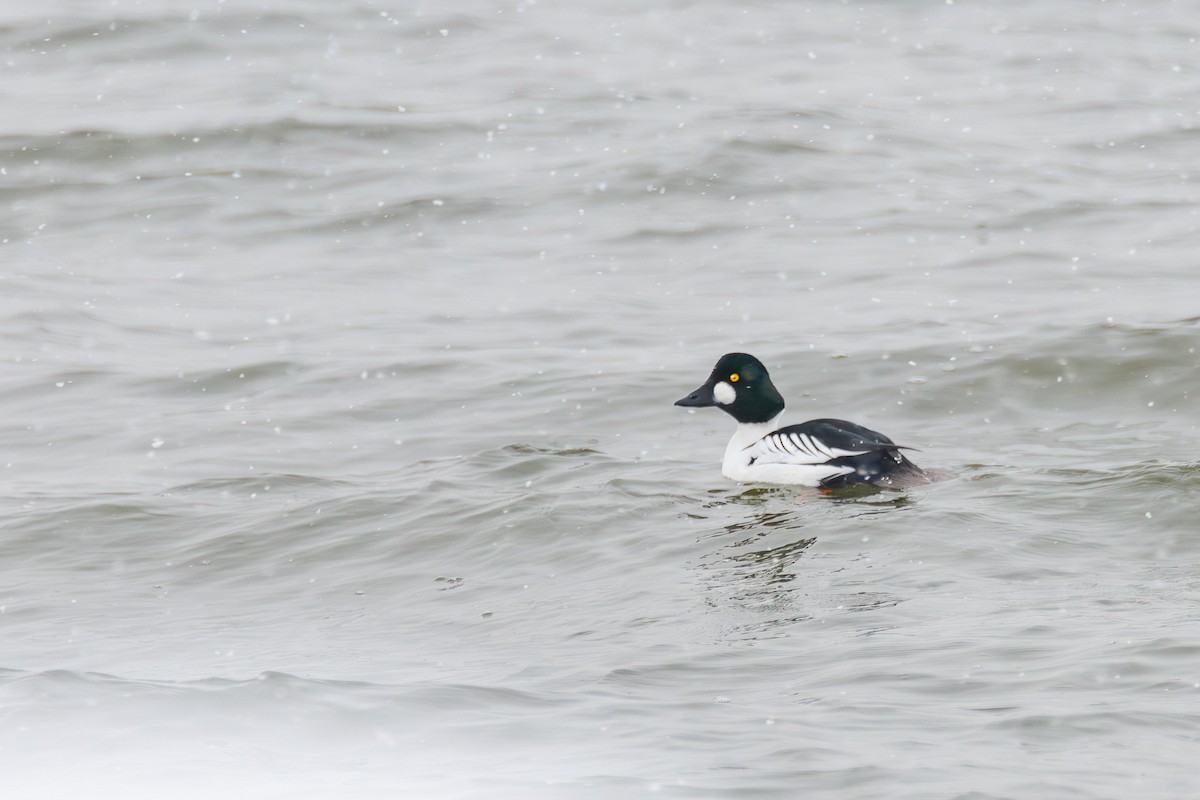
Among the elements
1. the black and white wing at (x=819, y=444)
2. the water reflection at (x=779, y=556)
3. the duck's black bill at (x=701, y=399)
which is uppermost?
the duck's black bill at (x=701, y=399)

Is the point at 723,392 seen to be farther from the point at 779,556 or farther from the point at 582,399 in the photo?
the point at 779,556

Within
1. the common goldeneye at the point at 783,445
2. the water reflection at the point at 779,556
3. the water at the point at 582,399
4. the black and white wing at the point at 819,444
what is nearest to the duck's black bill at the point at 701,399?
the common goldeneye at the point at 783,445

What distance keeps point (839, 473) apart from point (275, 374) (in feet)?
15.0

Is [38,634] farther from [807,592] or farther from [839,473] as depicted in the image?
[839,473]

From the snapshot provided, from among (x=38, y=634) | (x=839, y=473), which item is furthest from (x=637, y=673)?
(x=839, y=473)

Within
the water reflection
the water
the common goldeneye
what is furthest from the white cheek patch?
the water reflection

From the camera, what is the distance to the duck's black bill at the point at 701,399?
10.6 m

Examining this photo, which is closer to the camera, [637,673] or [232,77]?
[637,673]

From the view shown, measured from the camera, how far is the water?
17.7 ft

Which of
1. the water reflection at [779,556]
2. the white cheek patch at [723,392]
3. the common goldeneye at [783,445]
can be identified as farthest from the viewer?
the white cheek patch at [723,392]

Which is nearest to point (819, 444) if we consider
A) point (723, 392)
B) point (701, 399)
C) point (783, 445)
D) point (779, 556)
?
point (783, 445)

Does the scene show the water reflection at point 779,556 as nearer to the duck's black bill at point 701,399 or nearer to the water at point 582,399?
the water at point 582,399

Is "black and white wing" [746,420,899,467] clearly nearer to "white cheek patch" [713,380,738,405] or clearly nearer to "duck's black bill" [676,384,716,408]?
"white cheek patch" [713,380,738,405]

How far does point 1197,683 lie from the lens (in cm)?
548
